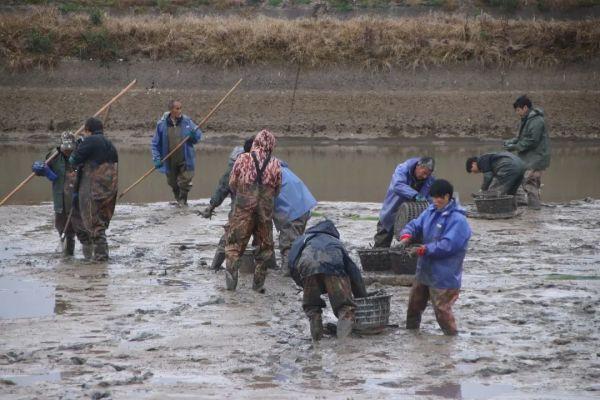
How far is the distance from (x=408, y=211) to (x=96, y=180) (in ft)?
11.8

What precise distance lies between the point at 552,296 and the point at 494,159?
5.64 meters

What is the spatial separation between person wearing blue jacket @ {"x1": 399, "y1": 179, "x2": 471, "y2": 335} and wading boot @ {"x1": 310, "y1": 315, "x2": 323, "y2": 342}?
0.84 m

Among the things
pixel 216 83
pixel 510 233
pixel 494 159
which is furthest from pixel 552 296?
pixel 216 83

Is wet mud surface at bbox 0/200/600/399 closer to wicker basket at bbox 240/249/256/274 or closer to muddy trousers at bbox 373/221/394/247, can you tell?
wicker basket at bbox 240/249/256/274

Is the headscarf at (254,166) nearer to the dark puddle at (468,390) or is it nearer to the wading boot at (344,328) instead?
the wading boot at (344,328)

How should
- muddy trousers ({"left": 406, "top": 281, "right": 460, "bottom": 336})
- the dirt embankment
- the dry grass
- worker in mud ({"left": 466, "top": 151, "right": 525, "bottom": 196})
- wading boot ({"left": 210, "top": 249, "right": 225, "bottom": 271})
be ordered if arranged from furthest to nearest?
the dry grass
the dirt embankment
worker in mud ({"left": 466, "top": 151, "right": 525, "bottom": 196})
wading boot ({"left": 210, "top": 249, "right": 225, "bottom": 271})
muddy trousers ({"left": 406, "top": 281, "right": 460, "bottom": 336})

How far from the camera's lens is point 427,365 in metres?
9.25

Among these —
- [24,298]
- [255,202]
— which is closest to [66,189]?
[24,298]

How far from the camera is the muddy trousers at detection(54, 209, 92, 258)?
13734 millimetres

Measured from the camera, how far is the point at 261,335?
10219mm

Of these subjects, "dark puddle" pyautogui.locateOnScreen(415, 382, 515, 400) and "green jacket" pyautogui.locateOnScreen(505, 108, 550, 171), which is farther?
"green jacket" pyautogui.locateOnScreen(505, 108, 550, 171)

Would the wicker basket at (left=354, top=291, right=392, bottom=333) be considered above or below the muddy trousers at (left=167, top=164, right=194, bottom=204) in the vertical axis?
below

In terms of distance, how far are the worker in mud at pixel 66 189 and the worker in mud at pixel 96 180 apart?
15 centimetres

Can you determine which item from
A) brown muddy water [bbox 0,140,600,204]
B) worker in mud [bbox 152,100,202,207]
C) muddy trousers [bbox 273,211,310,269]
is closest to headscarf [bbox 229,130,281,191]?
muddy trousers [bbox 273,211,310,269]
